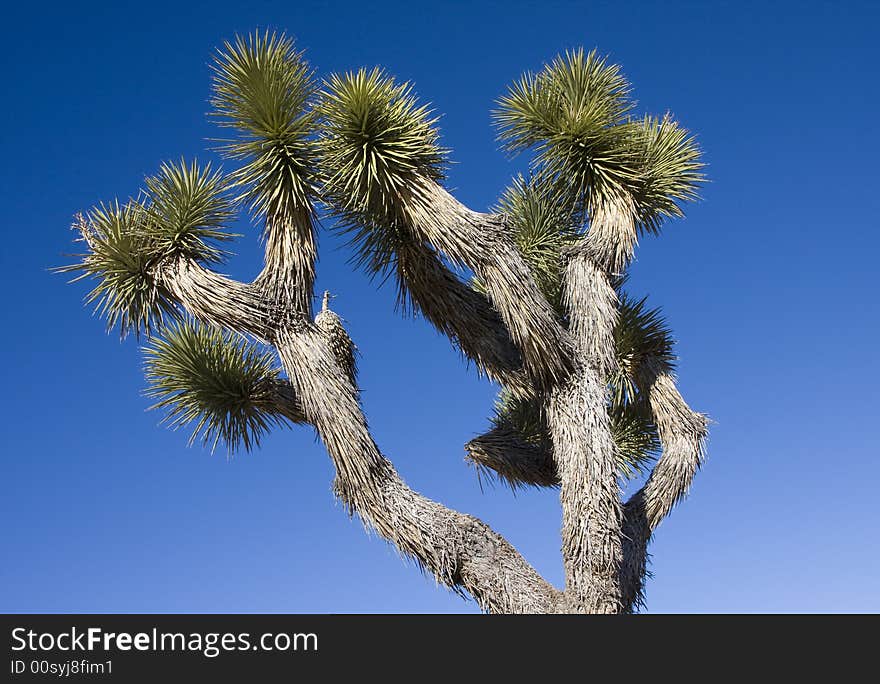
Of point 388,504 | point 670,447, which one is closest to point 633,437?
point 670,447

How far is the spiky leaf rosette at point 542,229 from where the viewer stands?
10109mm

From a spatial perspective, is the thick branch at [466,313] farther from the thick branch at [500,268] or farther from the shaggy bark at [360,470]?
the shaggy bark at [360,470]

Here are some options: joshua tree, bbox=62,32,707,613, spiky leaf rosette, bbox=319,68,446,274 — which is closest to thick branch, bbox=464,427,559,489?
joshua tree, bbox=62,32,707,613

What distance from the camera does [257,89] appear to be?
8.03 m

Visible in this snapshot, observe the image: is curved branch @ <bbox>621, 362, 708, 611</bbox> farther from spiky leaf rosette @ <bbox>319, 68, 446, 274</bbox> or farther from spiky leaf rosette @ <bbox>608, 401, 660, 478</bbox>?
spiky leaf rosette @ <bbox>319, 68, 446, 274</bbox>

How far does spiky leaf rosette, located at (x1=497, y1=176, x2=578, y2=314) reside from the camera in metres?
10.1

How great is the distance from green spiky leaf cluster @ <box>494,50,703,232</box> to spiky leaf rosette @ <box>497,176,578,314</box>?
0.31 meters

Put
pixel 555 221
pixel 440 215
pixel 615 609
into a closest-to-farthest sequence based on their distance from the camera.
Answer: pixel 615 609
pixel 440 215
pixel 555 221

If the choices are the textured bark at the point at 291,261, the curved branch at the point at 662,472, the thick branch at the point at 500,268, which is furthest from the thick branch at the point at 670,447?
the textured bark at the point at 291,261

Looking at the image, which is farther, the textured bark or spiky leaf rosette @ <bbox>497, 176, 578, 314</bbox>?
spiky leaf rosette @ <bbox>497, 176, 578, 314</bbox>

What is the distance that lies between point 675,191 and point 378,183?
3.28 metres
